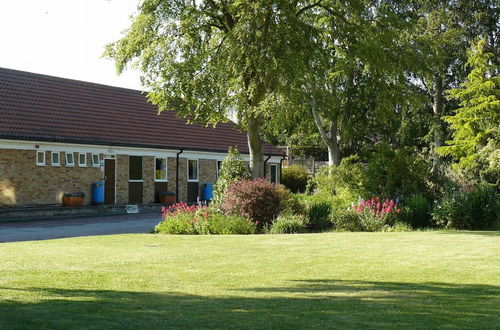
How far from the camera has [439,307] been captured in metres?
7.96

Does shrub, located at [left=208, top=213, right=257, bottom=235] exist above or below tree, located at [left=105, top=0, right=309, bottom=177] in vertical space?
below

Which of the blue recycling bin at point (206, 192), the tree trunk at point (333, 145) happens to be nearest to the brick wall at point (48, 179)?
the blue recycling bin at point (206, 192)

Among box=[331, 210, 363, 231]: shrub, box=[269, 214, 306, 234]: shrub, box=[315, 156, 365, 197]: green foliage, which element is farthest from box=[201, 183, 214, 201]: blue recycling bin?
box=[269, 214, 306, 234]: shrub

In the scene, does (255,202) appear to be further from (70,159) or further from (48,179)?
(70,159)

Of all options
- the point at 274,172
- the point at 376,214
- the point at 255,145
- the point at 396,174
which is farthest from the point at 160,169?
the point at 376,214

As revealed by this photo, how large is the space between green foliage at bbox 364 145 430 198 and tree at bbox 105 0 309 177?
4.27 m

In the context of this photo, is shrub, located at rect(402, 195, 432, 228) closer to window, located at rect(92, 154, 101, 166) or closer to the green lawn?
the green lawn

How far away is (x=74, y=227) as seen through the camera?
22938 mm

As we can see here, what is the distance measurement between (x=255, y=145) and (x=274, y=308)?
16.8 metres

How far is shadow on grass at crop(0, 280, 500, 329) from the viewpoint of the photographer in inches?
275

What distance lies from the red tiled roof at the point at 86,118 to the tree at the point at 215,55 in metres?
5.37

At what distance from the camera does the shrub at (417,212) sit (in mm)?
20125

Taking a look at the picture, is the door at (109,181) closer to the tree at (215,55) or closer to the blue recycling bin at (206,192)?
the blue recycling bin at (206,192)

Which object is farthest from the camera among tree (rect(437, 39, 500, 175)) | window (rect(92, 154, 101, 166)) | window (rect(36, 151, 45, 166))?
tree (rect(437, 39, 500, 175))
